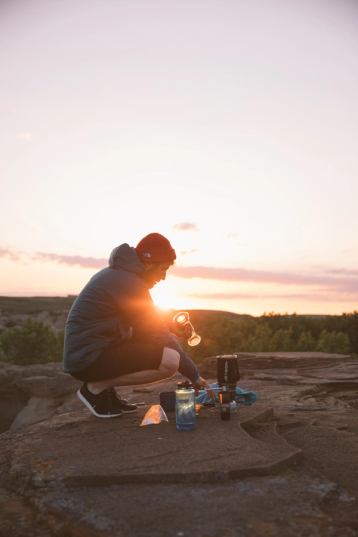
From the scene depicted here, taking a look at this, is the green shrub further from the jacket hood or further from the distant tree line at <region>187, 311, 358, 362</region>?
the jacket hood

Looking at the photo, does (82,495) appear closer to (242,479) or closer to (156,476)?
(156,476)

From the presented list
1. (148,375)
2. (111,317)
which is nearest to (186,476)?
(148,375)

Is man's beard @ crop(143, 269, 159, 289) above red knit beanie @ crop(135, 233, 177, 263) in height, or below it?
below

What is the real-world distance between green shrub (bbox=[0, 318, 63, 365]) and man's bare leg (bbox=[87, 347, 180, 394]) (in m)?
7.59

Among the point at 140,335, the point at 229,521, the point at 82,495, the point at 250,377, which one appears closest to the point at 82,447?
the point at 82,495

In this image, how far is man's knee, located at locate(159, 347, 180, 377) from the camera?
4984 mm

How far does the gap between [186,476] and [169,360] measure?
1.76 m

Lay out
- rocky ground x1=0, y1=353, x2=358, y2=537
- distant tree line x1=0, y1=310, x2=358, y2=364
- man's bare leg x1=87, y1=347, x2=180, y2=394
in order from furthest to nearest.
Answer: distant tree line x1=0, y1=310, x2=358, y2=364
man's bare leg x1=87, y1=347, x2=180, y2=394
rocky ground x1=0, y1=353, x2=358, y2=537

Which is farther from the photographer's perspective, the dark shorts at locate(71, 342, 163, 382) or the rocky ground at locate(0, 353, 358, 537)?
the dark shorts at locate(71, 342, 163, 382)

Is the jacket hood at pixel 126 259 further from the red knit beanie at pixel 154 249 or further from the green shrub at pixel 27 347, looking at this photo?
the green shrub at pixel 27 347

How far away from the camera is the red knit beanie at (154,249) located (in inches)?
201

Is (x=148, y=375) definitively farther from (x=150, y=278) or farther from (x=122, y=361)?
(x=150, y=278)

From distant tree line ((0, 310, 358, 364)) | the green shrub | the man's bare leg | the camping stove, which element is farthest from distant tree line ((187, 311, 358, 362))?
the man's bare leg

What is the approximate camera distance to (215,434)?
4125 mm
